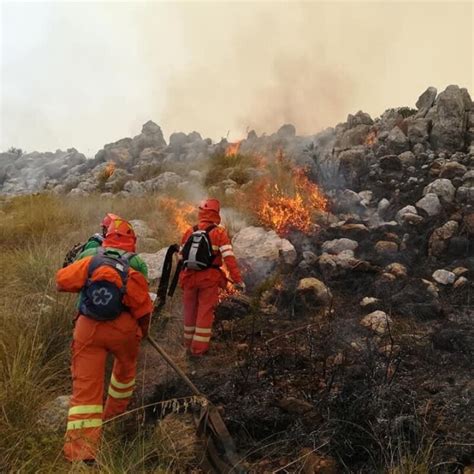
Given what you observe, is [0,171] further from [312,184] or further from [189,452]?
[189,452]

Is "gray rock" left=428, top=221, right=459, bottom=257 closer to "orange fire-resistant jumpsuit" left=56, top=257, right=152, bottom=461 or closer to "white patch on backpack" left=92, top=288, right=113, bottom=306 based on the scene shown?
"orange fire-resistant jumpsuit" left=56, top=257, right=152, bottom=461

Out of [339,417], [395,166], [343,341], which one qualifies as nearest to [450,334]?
[343,341]

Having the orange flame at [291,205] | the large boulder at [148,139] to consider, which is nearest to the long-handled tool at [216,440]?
the orange flame at [291,205]

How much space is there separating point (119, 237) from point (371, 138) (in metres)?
9.27

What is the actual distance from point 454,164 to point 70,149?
624 inches

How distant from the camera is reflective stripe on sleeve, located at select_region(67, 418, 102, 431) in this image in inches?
125

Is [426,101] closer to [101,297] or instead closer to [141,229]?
[141,229]

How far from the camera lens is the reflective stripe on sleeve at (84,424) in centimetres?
318

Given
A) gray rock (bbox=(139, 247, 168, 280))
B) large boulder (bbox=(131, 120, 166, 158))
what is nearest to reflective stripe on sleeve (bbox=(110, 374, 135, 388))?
gray rock (bbox=(139, 247, 168, 280))

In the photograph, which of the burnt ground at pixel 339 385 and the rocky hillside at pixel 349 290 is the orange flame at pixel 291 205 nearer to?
the rocky hillside at pixel 349 290

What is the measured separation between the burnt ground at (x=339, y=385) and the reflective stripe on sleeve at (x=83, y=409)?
53 cm

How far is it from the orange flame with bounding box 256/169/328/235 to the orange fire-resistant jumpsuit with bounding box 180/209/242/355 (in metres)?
2.62

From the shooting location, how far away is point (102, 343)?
3.56m

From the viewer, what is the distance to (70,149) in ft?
66.1
